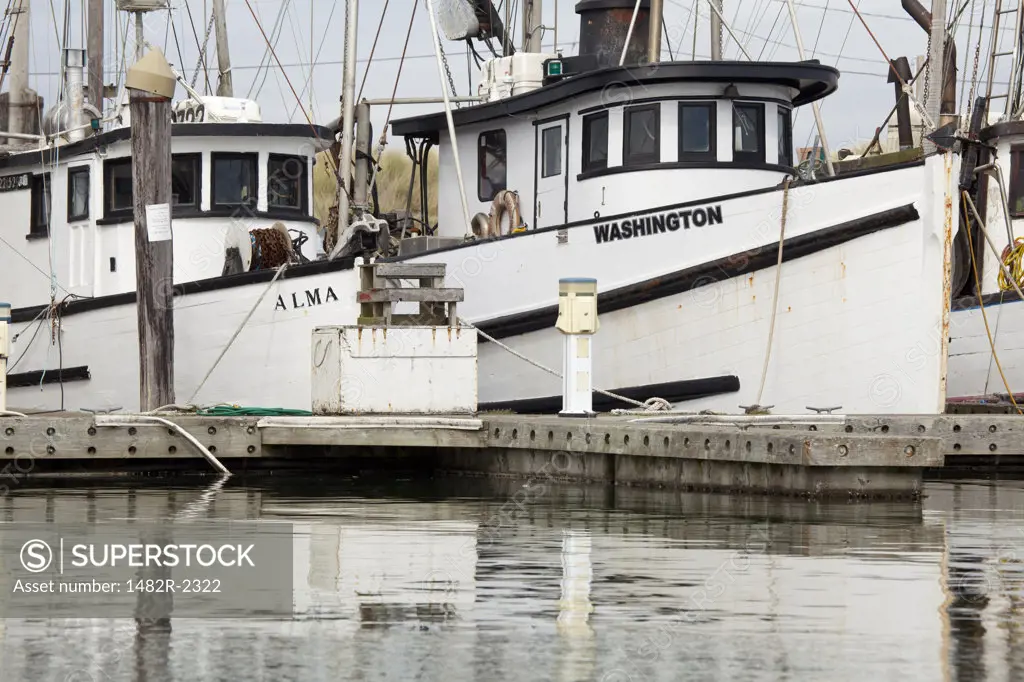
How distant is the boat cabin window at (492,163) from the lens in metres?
17.9

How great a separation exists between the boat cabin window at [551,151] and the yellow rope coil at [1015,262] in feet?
20.4

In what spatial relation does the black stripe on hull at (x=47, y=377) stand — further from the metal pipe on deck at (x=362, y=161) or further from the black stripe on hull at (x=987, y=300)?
the black stripe on hull at (x=987, y=300)

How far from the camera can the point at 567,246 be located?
51.5 feet

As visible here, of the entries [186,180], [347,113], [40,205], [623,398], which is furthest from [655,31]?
[40,205]

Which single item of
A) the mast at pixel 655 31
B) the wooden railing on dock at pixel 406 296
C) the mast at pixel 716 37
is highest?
the mast at pixel 716 37

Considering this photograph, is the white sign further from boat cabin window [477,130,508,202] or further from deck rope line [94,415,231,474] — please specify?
boat cabin window [477,130,508,202]

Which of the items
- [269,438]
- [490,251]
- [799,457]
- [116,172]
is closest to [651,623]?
[799,457]

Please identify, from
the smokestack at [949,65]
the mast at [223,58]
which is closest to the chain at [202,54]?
the mast at [223,58]

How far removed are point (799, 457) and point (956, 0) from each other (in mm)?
15030

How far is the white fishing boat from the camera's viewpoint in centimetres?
1477

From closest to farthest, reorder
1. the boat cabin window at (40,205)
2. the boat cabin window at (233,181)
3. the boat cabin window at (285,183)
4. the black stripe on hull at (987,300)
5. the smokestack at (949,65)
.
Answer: the boat cabin window at (233,181), the boat cabin window at (285,183), the boat cabin window at (40,205), the black stripe on hull at (987,300), the smokestack at (949,65)

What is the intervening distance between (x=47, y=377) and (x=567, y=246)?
5.88 metres

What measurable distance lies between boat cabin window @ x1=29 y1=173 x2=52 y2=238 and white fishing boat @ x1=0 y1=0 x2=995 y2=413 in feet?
0.12

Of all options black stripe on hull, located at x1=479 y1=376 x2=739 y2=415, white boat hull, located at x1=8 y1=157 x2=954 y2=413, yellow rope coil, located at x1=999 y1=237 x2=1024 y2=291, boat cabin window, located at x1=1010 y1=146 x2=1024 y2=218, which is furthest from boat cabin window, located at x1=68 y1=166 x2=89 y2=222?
boat cabin window, located at x1=1010 y1=146 x2=1024 y2=218
